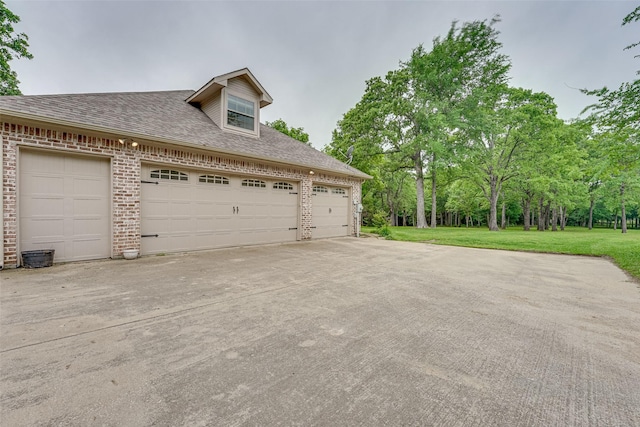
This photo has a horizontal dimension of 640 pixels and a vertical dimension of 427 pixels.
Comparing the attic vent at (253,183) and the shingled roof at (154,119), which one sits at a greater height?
the shingled roof at (154,119)

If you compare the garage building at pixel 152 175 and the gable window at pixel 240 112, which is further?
the gable window at pixel 240 112

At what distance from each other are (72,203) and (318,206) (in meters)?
7.50

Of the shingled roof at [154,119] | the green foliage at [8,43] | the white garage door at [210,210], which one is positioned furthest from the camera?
the green foliage at [8,43]

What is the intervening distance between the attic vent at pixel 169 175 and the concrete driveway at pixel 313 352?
A: 3.09 metres

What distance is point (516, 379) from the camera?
75.5 inches

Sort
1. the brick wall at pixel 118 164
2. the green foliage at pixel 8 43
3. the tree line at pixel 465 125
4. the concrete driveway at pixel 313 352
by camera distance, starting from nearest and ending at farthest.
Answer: the concrete driveway at pixel 313 352
the brick wall at pixel 118 164
the green foliage at pixel 8 43
the tree line at pixel 465 125

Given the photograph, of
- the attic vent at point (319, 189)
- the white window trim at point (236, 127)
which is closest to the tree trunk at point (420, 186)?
the attic vent at point (319, 189)

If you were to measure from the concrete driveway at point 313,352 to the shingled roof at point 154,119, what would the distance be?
10.8ft

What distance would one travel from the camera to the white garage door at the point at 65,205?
5.20m

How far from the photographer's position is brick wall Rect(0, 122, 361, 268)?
4.89 metres

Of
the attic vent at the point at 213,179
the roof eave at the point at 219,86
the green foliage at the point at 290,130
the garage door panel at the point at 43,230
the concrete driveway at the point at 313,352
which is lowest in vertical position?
the concrete driveway at the point at 313,352

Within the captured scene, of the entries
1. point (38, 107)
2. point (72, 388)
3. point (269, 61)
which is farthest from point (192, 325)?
point (269, 61)

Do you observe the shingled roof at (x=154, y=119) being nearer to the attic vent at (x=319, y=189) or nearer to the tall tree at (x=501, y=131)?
the attic vent at (x=319, y=189)

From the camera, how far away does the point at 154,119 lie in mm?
7324
